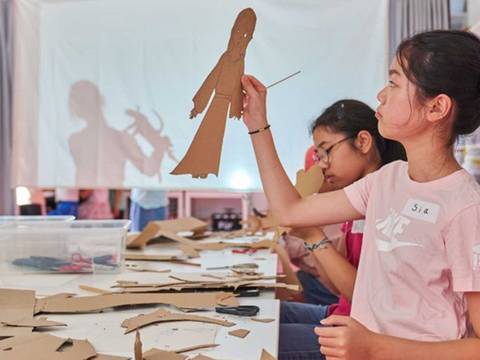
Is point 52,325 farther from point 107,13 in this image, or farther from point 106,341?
point 107,13

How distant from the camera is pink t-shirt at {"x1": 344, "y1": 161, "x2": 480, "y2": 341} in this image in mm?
777

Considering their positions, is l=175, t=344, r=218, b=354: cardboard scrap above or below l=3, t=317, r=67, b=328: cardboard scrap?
above

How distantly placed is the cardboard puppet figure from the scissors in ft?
0.76

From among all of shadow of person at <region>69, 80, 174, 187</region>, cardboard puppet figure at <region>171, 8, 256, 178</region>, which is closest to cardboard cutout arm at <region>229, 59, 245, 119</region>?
cardboard puppet figure at <region>171, 8, 256, 178</region>

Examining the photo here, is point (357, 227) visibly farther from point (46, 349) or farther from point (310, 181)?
point (46, 349)

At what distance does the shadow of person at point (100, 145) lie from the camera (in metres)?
3.22

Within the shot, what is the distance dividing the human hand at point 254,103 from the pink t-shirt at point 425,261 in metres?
0.30

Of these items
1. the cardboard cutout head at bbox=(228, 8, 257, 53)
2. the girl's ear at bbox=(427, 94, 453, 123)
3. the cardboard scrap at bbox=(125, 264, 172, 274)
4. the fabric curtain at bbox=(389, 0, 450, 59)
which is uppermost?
the fabric curtain at bbox=(389, 0, 450, 59)

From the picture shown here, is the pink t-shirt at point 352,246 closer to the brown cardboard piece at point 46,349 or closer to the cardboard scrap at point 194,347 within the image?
the cardboard scrap at point 194,347

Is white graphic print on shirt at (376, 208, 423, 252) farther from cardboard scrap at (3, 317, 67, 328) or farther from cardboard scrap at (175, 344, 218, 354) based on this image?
cardboard scrap at (3, 317, 67, 328)

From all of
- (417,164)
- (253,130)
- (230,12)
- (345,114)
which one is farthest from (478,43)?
(230,12)

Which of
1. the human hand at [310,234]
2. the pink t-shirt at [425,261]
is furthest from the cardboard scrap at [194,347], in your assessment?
the human hand at [310,234]

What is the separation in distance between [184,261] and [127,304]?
57 centimetres

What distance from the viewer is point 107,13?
325 cm
